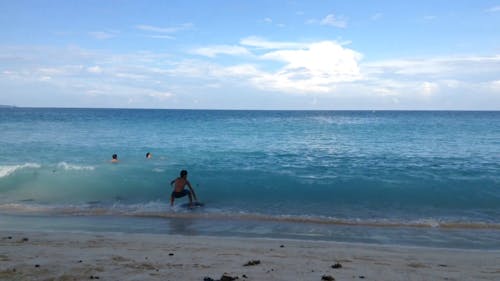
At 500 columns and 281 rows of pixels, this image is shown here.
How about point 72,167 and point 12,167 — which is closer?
point 12,167

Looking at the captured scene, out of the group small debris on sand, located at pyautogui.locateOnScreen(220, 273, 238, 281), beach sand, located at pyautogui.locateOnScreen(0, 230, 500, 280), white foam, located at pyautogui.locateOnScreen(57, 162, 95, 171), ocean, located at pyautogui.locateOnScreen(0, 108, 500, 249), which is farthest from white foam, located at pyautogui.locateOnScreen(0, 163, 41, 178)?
small debris on sand, located at pyautogui.locateOnScreen(220, 273, 238, 281)

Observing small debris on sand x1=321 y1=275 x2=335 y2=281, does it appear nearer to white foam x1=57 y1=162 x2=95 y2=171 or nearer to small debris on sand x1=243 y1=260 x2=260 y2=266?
small debris on sand x1=243 y1=260 x2=260 y2=266

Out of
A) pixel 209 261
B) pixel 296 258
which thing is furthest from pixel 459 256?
pixel 209 261

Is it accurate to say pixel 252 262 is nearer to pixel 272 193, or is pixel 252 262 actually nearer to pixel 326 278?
pixel 326 278

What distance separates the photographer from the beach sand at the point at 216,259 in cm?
599

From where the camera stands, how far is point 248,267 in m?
6.40

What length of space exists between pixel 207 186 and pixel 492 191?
1102cm

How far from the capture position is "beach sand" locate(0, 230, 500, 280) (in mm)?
5992

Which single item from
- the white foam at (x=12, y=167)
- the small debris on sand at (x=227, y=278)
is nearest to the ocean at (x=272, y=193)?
the white foam at (x=12, y=167)

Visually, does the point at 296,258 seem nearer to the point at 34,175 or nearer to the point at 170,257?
the point at 170,257

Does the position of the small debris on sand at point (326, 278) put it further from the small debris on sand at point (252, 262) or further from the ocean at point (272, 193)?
the ocean at point (272, 193)

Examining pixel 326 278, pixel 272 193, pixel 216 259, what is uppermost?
pixel 326 278

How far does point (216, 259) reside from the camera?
694cm

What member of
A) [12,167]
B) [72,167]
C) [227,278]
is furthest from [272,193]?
[12,167]
